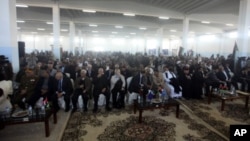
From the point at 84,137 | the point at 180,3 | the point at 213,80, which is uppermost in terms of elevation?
the point at 180,3

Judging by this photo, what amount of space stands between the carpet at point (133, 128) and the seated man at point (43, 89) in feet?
2.79

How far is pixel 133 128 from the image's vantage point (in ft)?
12.5

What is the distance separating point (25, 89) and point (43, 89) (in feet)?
1.47

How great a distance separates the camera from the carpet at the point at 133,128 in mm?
3438

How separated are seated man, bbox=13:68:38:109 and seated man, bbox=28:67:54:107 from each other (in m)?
0.11

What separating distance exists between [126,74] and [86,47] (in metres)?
23.8

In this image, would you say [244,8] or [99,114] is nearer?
[99,114]

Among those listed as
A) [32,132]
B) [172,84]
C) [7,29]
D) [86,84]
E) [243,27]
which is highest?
[243,27]

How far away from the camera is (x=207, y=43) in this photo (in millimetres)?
21172

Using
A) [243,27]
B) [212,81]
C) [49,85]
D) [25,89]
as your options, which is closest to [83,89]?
[49,85]

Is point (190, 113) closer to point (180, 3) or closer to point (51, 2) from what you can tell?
point (180, 3)

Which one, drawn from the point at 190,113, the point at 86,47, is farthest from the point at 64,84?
the point at 86,47

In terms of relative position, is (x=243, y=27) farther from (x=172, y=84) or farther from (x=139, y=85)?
(x=139, y=85)

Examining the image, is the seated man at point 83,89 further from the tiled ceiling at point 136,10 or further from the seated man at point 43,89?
the tiled ceiling at point 136,10
